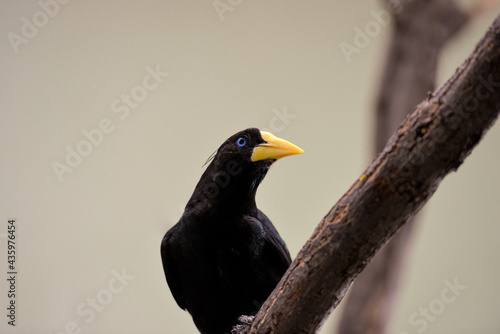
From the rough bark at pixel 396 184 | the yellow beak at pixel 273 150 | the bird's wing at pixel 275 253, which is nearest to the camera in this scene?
the rough bark at pixel 396 184

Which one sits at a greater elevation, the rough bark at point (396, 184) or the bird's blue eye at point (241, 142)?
the bird's blue eye at point (241, 142)

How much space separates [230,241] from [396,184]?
105 centimetres

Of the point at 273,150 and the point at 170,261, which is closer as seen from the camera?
the point at 273,150

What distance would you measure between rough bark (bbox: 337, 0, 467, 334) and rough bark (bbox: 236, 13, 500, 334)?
5.35 feet

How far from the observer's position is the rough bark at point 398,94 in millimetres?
3021

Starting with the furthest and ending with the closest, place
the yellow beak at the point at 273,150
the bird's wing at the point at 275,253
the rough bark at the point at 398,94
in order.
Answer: the rough bark at the point at 398,94
the bird's wing at the point at 275,253
the yellow beak at the point at 273,150

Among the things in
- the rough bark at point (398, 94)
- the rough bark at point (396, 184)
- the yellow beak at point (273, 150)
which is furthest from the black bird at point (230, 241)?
the rough bark at point (398, 94)

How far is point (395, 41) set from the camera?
3.13m

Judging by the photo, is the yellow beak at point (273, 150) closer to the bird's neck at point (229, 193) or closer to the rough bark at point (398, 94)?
the bird's neck at point (229, 193)

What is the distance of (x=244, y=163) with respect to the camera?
2266 millimetres

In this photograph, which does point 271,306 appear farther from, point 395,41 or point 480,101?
point 395,41

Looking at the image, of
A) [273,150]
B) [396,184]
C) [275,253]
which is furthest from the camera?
[275,253]

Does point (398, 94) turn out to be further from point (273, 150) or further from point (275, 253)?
point (275, 253)

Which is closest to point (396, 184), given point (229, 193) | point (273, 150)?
point (273, 150)
